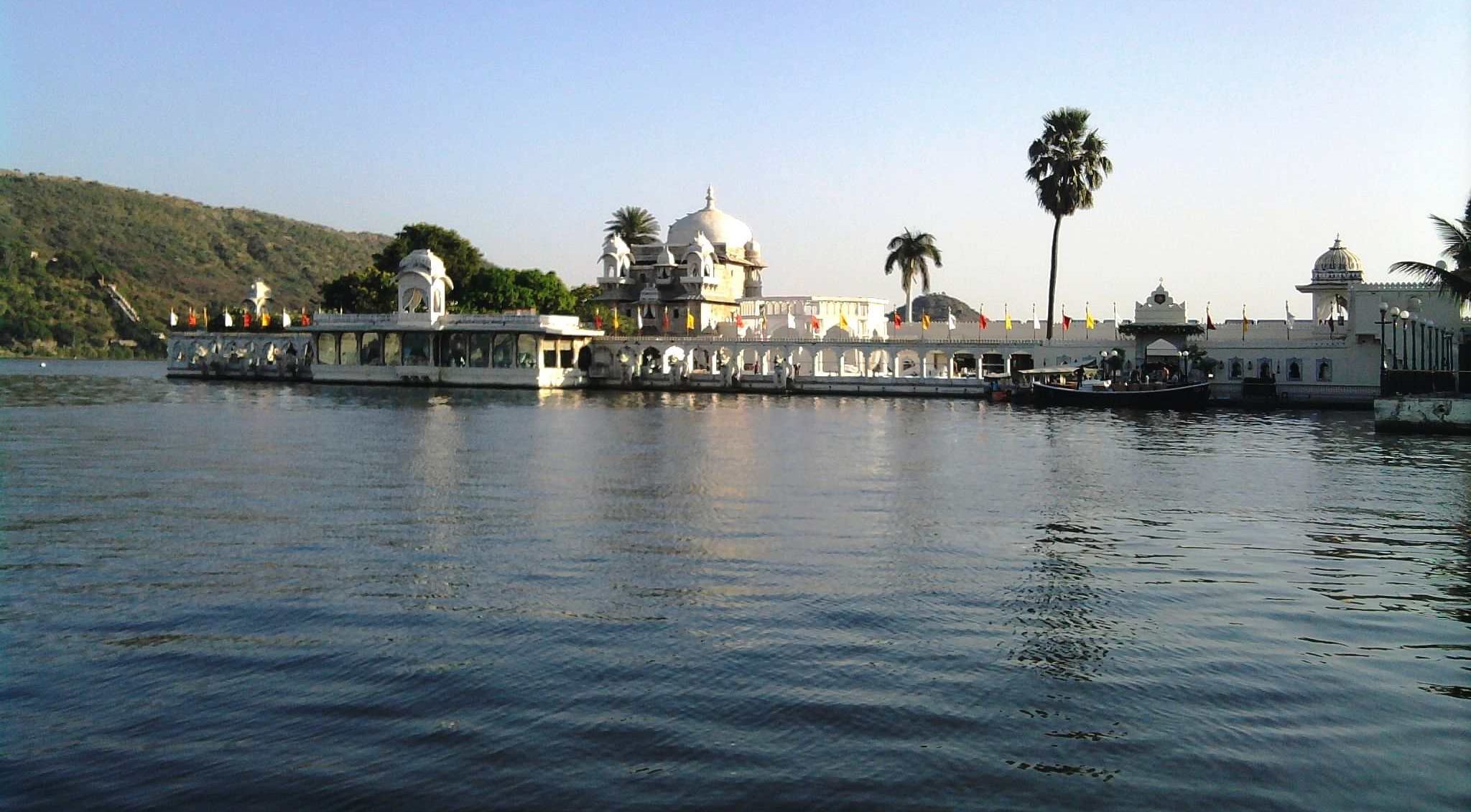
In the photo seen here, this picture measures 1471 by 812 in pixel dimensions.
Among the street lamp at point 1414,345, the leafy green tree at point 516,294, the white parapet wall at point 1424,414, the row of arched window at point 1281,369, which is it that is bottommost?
the white parapet wall at point 1424,414

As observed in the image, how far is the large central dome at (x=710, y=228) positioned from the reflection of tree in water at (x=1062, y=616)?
84.2m

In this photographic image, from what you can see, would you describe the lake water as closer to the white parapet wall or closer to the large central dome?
the white parapet wall

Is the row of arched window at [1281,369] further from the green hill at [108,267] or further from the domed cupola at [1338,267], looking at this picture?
the green hill at [108,267]

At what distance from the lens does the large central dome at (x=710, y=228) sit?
10206cm

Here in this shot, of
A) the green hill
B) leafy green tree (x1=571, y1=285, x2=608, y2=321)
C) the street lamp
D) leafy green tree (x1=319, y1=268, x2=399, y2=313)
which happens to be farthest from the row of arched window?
the green hill

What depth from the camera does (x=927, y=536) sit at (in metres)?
20.2

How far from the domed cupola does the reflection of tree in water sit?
194 ft

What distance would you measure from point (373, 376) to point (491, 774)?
3148 inches

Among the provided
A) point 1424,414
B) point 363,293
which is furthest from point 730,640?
point 363,293

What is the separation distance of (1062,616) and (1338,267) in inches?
2552

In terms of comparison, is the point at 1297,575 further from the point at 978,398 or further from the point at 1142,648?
the point at 978,398

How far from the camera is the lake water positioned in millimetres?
9438

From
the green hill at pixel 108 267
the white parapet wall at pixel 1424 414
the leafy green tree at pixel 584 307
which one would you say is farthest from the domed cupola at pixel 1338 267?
the green hill at pixel 108 267

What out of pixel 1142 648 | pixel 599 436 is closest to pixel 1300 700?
pixel 1142 648
